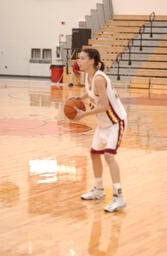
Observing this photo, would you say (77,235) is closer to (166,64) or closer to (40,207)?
(40,207)

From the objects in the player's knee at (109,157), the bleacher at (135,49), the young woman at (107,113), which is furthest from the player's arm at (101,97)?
the bleacher at (135,49)

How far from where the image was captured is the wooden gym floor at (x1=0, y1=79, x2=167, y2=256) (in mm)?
4664

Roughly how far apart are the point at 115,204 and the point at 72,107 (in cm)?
100

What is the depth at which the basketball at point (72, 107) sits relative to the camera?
18.7ft

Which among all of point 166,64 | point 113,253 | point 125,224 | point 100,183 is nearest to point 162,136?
point 100,183

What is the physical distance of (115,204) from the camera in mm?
5711

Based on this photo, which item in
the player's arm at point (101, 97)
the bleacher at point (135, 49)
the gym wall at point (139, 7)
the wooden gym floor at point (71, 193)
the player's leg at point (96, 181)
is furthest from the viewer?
the gym wall at point (139, 7)

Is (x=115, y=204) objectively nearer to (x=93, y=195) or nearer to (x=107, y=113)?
(x=93, y=195)

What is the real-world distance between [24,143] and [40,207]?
3.86m

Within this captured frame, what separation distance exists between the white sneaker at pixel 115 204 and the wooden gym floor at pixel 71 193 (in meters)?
0.06

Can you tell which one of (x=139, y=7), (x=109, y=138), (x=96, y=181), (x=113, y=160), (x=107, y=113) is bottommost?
(x=96, y=181)

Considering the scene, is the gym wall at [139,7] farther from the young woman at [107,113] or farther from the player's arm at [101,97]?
the player's arm at [101,97]

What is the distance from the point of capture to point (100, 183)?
611 centimetres

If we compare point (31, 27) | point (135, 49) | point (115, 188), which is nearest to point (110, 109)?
point (115, 188)
